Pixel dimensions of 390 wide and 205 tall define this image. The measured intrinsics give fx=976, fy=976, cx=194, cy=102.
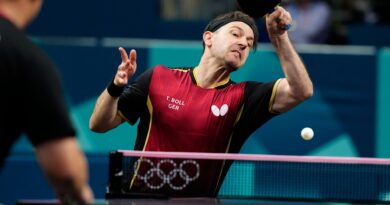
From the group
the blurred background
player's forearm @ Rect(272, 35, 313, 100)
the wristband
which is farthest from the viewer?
the blurred background

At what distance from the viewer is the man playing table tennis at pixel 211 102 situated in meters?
6.71

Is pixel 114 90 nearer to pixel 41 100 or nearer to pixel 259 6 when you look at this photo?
pixel 259 6

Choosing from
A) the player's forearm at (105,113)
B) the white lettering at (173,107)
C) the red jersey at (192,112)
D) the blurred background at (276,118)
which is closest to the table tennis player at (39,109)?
the player's forearm at (105,113)

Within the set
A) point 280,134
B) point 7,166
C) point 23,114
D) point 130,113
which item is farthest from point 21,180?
point 23,114

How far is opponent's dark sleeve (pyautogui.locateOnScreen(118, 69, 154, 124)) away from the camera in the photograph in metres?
6.85

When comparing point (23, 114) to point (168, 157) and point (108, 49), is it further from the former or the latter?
point (108, 49)

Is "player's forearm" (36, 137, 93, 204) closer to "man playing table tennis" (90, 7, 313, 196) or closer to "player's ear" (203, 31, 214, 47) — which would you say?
"man playing table tennis" (90, 7, 313, 196)

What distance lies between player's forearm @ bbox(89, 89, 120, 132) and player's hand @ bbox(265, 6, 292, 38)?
1134mm

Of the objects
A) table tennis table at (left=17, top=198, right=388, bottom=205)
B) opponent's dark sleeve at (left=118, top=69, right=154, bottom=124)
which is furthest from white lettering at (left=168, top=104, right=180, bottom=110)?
table tennis table at (left=17, top=198, right=388, bottom=205)

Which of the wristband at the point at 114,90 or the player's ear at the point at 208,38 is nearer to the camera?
the wristband at the point at 114,90

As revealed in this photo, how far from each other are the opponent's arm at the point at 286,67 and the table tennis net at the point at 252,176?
1.60 feet

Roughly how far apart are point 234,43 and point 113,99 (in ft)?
3.32

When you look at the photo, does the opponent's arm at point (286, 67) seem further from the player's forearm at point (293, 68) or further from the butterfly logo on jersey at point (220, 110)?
the butterfly logo on jersey at point (220, 110)

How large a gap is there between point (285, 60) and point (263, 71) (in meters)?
3.61
